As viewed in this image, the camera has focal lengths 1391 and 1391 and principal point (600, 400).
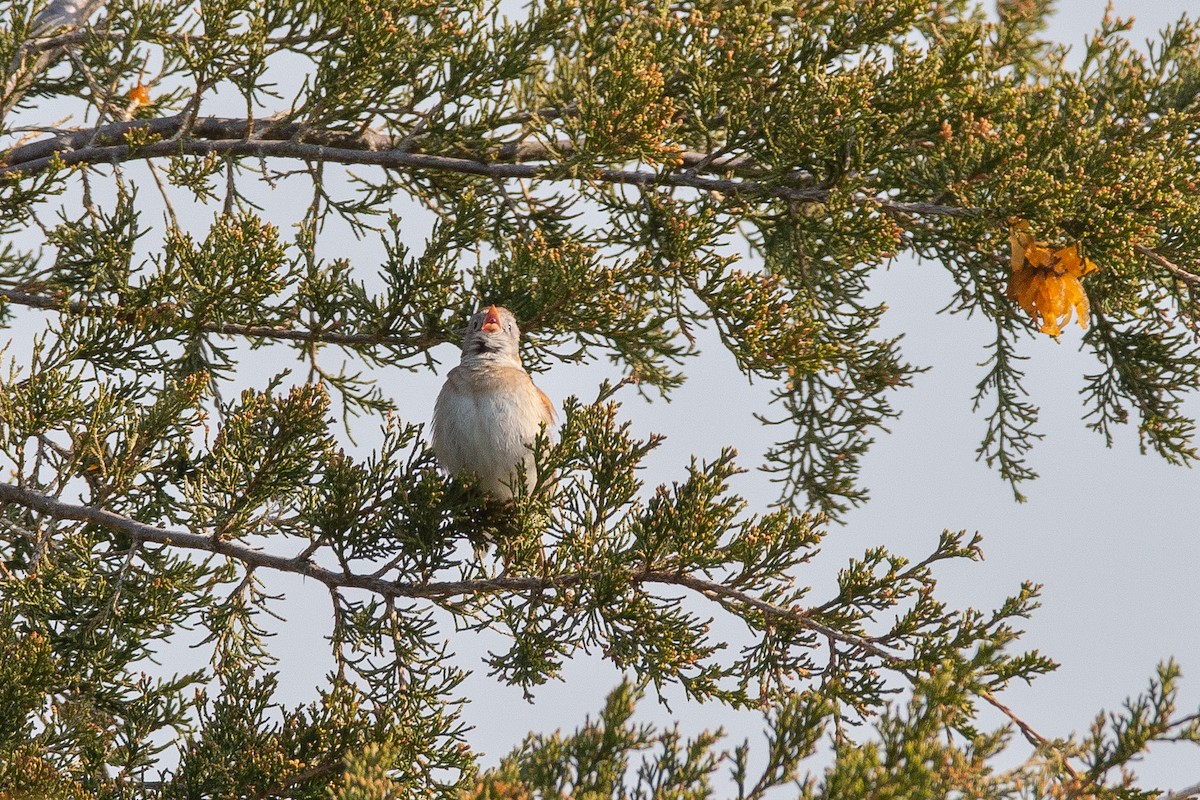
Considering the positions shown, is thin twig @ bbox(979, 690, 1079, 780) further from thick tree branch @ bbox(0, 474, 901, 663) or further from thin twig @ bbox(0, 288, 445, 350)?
thin twig @ bbox(0, 288, 445, 350)

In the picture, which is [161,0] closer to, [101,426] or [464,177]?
[464,177]

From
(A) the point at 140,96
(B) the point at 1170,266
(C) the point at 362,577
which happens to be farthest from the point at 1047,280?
(A) the point at 140,96

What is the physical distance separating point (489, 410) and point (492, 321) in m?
0.35

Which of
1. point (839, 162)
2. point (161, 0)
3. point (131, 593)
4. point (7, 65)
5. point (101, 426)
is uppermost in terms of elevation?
point (161, 0)

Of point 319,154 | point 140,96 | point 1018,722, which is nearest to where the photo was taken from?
point 1018,722

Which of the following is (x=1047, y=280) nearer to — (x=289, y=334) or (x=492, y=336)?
(x=492, y=336)

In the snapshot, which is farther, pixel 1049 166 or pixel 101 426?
pixel 1049 166

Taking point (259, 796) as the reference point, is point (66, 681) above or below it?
above

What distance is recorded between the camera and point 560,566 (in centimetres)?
448

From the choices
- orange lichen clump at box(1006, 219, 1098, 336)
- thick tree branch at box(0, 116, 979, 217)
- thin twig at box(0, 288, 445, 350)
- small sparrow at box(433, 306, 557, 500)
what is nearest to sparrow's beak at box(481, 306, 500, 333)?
small sparrow at box(433, 306, 557, 500)

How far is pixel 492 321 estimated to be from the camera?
17.4ft

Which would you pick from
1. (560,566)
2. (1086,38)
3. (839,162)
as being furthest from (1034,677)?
(1086,38)

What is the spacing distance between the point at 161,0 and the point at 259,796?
3095mm

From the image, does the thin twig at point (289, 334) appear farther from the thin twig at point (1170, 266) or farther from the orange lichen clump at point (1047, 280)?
the thin twig at point (1170, 266)
